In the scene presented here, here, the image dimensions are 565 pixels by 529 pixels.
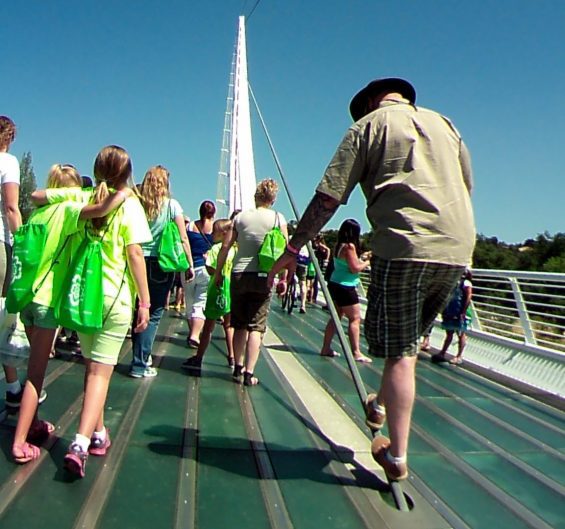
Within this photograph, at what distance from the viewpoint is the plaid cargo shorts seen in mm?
2205

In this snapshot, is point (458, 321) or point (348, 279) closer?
point (348, 279)

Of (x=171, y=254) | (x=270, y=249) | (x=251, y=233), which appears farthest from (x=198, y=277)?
(x=270, y=249)

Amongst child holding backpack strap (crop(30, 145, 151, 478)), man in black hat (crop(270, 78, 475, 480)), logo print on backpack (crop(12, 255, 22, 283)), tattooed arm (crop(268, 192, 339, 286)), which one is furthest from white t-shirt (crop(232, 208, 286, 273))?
logo print on backpack (crop(12, 255, 22, 283))

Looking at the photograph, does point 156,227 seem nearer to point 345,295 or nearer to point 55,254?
point 55,254

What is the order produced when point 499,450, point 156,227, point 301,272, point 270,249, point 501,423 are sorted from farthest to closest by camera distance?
point 301,272, point 156,227, point 270,249, point 501,423, point 499,450

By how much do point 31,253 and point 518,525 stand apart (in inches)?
95.4

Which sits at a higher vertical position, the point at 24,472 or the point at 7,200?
the point at 7,200

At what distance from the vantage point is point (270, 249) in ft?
13.4

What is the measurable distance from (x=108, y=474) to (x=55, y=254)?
3.36 feet

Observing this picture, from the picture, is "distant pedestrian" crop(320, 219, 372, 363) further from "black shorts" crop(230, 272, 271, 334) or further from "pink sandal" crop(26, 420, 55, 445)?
"pink sandal" crop(26, 420, 55, 445)

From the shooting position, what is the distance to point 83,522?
1.90 metres

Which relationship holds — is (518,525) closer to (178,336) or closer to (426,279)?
(426,279)

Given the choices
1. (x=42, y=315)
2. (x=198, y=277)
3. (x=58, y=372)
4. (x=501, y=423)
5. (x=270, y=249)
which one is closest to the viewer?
(x=42, y=315)

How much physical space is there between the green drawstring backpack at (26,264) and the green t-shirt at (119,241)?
8.2 inches
